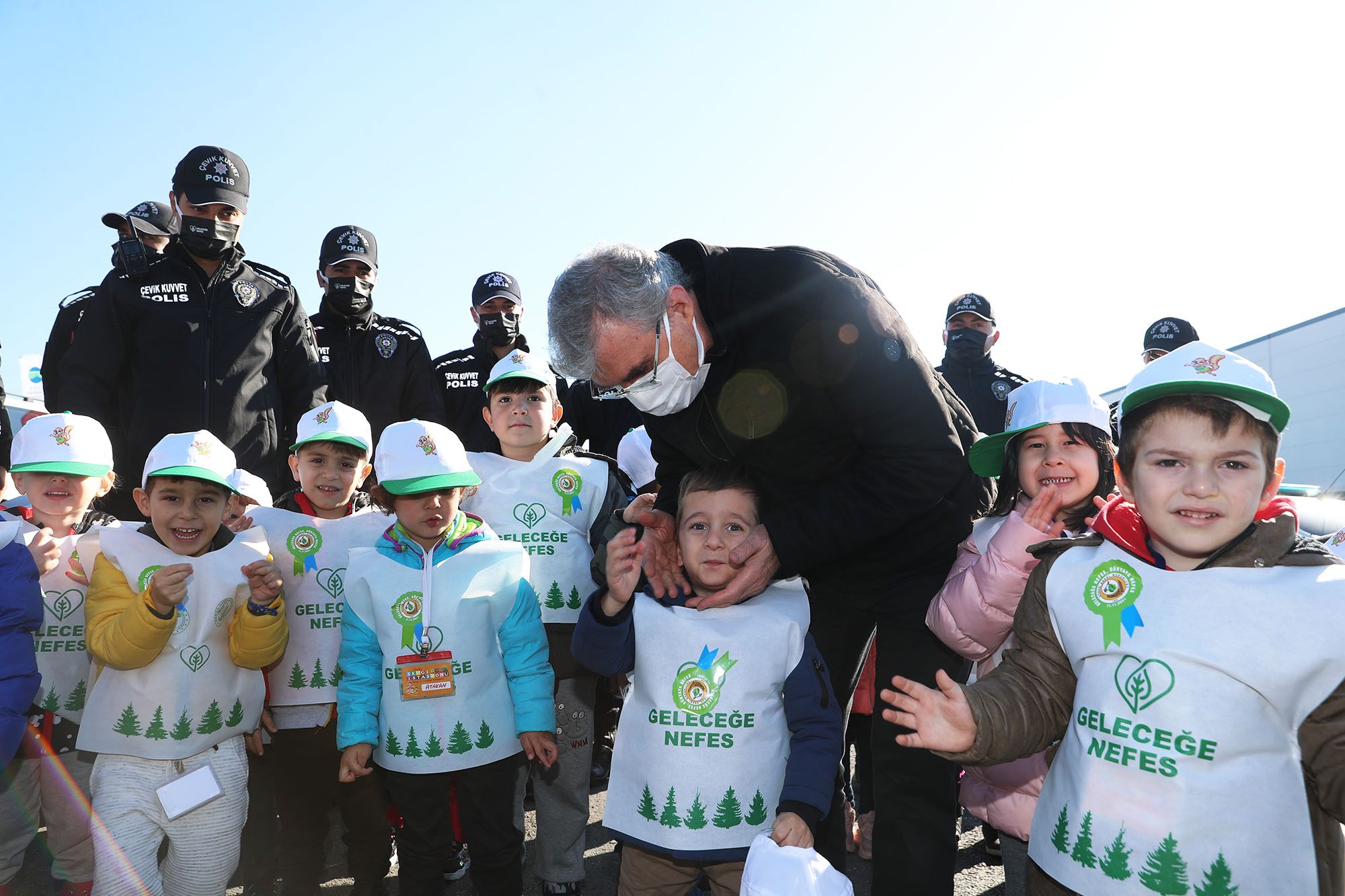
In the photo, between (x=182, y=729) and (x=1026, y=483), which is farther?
(x=1026, y=483)

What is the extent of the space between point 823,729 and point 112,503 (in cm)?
406

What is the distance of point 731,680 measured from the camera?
2.69 meters

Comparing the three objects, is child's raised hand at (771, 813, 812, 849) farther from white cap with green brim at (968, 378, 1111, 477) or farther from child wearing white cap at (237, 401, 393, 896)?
child wearing white cap at (237, 401, 393, 896)

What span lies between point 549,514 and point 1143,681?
9.07 feet

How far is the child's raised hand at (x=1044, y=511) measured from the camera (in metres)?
2.54

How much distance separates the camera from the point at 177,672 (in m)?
3.19

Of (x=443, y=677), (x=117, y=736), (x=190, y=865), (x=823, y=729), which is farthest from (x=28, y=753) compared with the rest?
(x=823, y=729)

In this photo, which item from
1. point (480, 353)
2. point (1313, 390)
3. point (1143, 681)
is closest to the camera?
point (1143, 681)

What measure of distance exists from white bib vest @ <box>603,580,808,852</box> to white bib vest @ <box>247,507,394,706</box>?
1622mm

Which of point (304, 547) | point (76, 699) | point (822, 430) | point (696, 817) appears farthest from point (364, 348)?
point (696, 817)

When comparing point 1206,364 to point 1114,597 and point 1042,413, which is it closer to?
point 1114,597

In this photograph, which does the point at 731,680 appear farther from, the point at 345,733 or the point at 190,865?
the point at 190,865

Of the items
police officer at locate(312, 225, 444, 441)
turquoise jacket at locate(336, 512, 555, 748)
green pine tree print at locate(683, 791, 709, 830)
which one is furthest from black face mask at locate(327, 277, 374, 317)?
green pine tree print at locate(683, 791, 709, 830)

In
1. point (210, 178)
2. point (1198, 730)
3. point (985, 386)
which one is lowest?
point (1198, 730)
